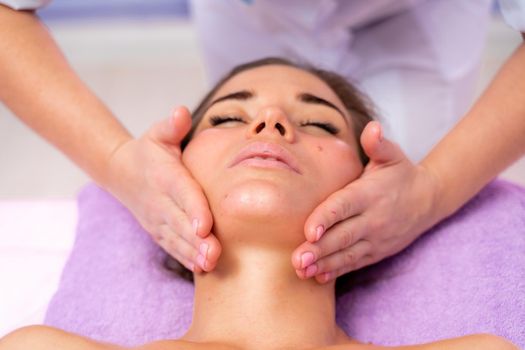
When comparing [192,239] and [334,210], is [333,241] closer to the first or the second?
[334,210]

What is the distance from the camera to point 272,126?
1.07m

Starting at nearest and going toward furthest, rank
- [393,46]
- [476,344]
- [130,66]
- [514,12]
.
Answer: [476,344], [514,12], [393,46], [130,66]

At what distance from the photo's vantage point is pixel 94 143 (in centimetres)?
124

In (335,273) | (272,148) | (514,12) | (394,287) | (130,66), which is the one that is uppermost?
(514,12)

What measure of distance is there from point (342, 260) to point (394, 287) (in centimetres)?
22

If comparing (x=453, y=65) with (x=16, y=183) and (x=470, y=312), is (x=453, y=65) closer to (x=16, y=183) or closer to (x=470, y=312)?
(x=470, y=312)

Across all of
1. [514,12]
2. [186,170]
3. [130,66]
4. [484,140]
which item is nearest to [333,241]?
[186,170]

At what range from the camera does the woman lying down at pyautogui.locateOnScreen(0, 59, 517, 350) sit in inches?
38.3

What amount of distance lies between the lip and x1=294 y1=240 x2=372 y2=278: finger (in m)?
0.15

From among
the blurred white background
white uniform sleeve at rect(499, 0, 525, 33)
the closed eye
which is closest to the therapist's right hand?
the closed eye

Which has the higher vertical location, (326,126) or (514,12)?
(514,12)

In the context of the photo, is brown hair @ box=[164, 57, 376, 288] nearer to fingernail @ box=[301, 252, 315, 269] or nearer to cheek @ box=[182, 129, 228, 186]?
cheek @ box=[182, 129, 228, 186]

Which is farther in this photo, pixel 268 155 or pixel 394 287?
pixel 394 287

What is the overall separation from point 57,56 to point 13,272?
1.42 feet
